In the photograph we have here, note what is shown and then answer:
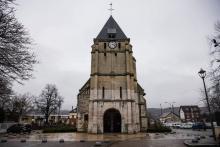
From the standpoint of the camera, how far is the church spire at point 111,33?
39.1 m

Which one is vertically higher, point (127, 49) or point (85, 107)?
point (127, 49)

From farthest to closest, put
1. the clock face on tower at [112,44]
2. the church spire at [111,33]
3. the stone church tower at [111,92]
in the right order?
the church spire at [111,33] → the clock face on tower at [112,44] → the stone church tower at [111,92]

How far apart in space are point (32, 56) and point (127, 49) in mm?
25306

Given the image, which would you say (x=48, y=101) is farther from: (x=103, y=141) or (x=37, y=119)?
(x=103, y=141)

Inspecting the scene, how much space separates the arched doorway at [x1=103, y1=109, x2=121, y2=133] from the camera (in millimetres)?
34800

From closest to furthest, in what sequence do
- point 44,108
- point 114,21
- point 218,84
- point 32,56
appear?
1. point 32,56
2. point 218,84
3. point 114,21
4. point 44,108

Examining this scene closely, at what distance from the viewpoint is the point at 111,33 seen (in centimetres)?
4006

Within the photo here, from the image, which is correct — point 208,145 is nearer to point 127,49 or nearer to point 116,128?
point 116,128

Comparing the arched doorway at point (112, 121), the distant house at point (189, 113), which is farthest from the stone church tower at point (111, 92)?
the distant house at point (189, 113)

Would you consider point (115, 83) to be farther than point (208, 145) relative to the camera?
Yes

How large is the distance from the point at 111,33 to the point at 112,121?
55.6 feet

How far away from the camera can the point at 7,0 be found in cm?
1102

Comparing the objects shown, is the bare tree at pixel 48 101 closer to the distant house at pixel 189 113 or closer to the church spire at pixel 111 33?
the church spire at pixel 111 33

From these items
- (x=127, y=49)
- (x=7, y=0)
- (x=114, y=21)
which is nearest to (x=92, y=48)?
(x=127, y=49)
